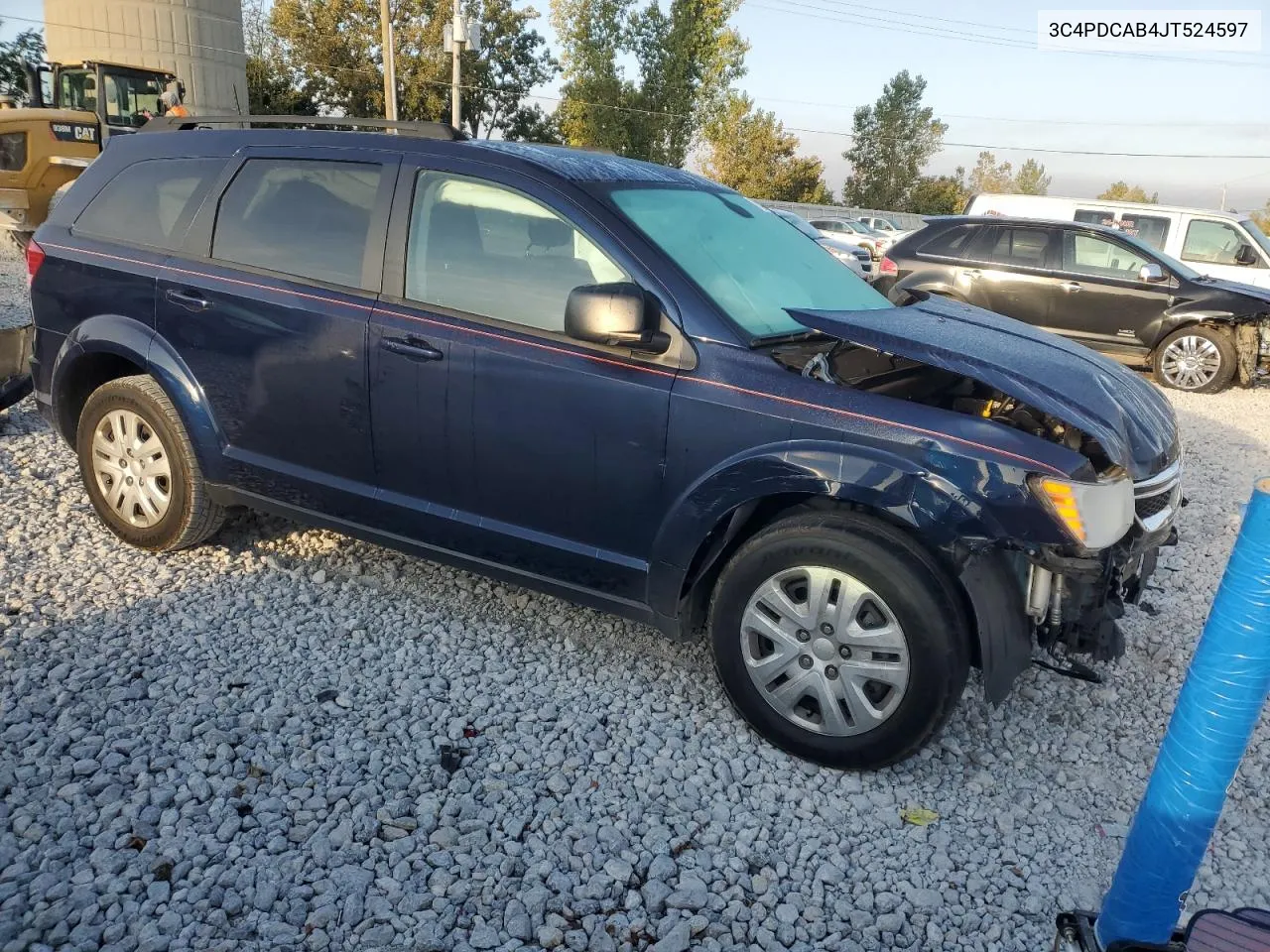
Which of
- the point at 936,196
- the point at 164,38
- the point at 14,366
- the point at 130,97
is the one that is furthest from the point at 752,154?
the point at 14,366

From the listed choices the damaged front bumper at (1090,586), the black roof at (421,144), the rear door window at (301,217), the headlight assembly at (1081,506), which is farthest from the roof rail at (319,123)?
the damaged front bumper at (1090,586)

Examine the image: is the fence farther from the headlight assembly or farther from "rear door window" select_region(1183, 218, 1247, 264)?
the headlight assembly

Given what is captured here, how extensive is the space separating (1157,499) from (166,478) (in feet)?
13.3

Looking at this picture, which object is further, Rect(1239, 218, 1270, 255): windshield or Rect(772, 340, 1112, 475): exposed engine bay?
Rect(1239, 218, 1270, 255): windshield

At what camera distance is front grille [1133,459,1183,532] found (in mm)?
3115

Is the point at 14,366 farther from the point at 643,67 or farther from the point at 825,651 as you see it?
the point at 643,67

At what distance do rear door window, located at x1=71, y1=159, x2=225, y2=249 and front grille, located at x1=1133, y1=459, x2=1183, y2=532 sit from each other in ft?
12.6

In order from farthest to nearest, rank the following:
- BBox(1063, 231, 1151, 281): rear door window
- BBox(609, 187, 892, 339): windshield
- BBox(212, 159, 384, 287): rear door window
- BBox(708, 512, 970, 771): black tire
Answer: BBox(1063, 231, 1151, 281): rear door window → BBox(212, 159, 384, 287): rear door window → BBox(609, 187, 892, 339): windshield → BBox(708, 512, 970, 771): black tire

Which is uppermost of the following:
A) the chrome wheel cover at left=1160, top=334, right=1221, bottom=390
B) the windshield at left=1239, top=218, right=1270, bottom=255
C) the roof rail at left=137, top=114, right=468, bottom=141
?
the roof rail at left=137, top=114, right=468, bottom=141

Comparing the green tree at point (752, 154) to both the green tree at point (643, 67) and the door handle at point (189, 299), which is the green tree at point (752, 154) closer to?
the green tree at point (643, 67)

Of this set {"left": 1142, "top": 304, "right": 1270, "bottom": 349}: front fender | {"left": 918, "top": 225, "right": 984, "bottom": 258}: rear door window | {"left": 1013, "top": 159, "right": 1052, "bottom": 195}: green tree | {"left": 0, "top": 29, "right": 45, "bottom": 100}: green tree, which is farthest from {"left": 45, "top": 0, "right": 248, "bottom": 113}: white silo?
{"left": 1013, "top": 159, "right": 1052, "bottom": 195}: green tree

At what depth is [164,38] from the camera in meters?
31.0

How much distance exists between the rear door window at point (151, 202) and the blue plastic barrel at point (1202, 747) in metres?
4.04

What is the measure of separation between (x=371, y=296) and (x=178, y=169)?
4.33ft
